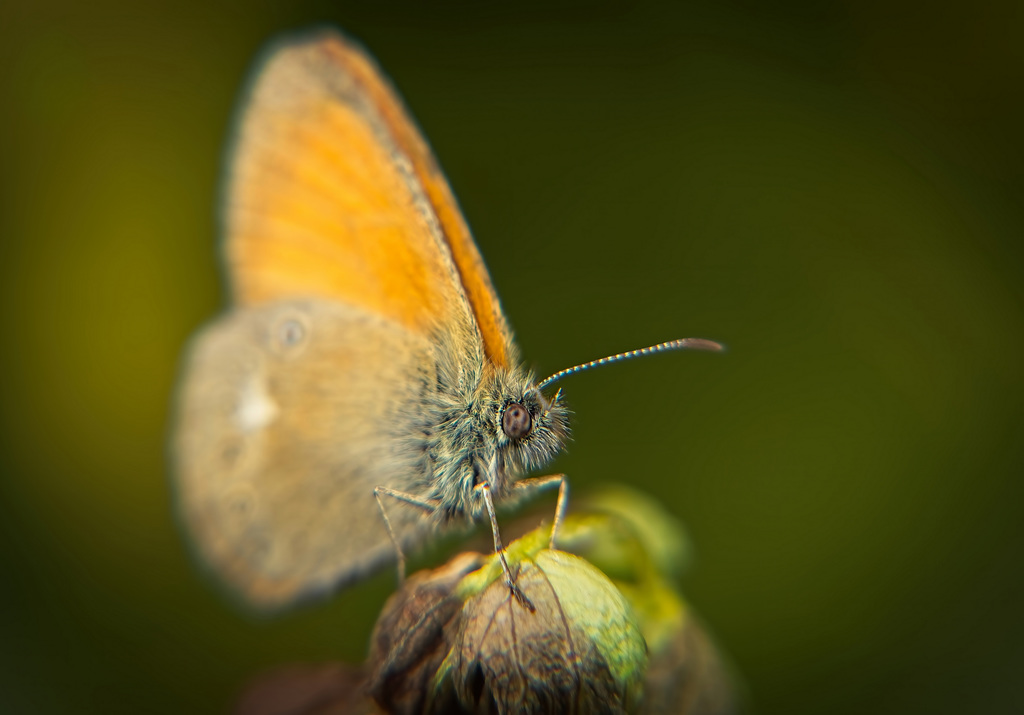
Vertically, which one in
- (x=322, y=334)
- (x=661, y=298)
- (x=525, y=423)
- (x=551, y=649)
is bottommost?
(x=551, y=649)

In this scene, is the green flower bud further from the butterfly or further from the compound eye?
the compound eye

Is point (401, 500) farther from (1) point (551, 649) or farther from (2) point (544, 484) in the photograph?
(1) point (551, 649)

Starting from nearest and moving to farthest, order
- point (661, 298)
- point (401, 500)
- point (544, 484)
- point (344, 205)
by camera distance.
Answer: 1. point (544, 484)
2. point (401, 500)
3. point (344, 205)
4. point (661, 298)

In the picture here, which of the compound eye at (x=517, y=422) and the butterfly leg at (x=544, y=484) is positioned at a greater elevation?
the compound eye at (x=517, y=422)

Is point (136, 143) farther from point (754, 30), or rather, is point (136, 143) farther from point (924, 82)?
point (924, 82)

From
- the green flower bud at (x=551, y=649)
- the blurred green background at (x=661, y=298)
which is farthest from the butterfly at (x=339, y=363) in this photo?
the green flower bud at (x=551, y=649)

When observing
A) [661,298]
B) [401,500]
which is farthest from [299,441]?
[661,298]

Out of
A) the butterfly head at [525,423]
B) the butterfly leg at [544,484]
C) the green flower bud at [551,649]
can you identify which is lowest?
the green flower bud at [551,649]

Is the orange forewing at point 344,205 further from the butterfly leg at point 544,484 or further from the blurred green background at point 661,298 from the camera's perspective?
the blurred green background at point 661,298
